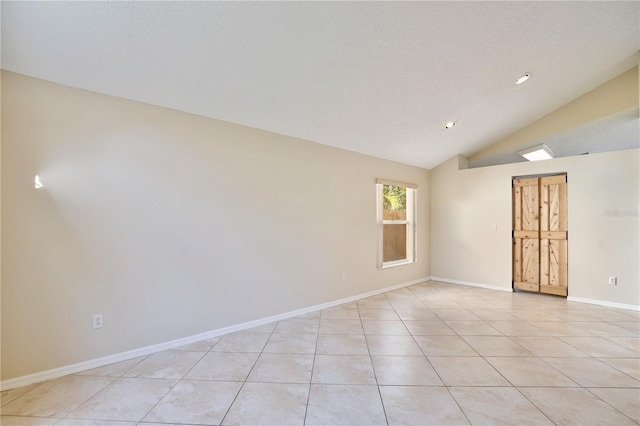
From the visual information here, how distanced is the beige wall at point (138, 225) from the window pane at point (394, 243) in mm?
1680

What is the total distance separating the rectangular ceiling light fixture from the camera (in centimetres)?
487

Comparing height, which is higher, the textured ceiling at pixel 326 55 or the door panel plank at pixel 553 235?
the textured ceiling at pixel 326 55

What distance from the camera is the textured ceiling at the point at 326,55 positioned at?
6.24 ft

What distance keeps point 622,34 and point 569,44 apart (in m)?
0.65

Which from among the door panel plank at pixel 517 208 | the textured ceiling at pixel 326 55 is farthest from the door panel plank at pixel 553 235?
the textured ceiling at pixel 326 55

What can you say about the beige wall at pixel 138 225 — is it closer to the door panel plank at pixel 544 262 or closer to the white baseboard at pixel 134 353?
the white baseboard at pixel 134 353

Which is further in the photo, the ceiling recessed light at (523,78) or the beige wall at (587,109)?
the beige wall at (587,109)

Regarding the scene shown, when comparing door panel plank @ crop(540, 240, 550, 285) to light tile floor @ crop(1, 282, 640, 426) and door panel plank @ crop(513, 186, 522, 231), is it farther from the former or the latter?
light tile floor @ crop(1, 282, 640, 426)

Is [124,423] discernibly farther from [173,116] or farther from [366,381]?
[173,116]

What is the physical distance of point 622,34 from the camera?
3014 mm

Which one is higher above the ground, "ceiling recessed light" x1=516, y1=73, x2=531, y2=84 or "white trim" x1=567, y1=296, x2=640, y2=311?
"ceiling recessed light" x1=516, y1=73, x2=531, y2=84

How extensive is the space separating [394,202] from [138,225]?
4.20 m

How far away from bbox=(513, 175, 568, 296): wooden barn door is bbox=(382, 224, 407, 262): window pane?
191 centimetres

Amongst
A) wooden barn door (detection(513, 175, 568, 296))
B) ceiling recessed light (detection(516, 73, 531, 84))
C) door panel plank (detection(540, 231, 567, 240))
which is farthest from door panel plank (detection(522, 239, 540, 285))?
ceiling recessed light (detection(516, 73, 531, 84))
